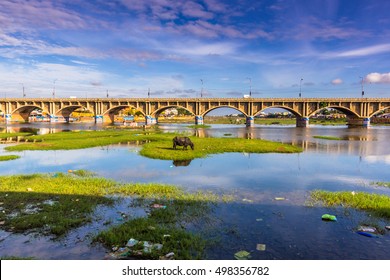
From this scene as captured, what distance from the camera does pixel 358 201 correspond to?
37.6 feet

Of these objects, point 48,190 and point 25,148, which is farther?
point 25,148

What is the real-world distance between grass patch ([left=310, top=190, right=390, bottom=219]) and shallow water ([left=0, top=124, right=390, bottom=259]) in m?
0.61

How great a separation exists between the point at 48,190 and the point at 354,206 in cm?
1332

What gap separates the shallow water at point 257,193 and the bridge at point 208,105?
77.1 metres

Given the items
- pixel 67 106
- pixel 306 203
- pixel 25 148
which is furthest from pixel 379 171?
pixel 67 106

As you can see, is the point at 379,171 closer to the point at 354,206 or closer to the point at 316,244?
the point at 354,206

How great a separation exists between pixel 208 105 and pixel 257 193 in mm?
91967

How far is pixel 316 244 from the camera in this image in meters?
7.66

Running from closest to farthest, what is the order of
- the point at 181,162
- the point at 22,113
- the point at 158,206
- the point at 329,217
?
the point at 329,217, the point at 158,206, the point at 181,162, the point at 22,113

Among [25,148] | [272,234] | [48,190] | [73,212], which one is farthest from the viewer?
[25,148]

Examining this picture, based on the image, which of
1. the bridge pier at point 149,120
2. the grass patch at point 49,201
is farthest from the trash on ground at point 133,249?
the bridge pier at point 149,120

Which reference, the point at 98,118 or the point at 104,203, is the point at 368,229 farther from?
the point at 98,118

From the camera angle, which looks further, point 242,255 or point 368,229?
point 368,229

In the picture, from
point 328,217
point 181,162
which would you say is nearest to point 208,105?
point 181,162
